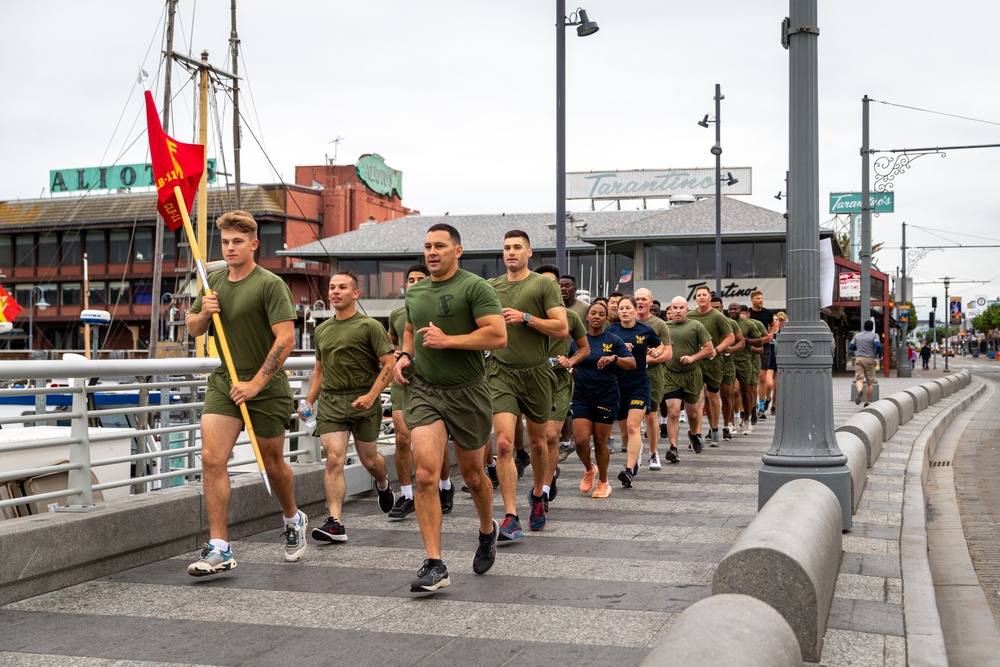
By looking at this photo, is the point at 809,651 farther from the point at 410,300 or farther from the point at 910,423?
the point at 910,423

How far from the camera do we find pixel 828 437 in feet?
24.9

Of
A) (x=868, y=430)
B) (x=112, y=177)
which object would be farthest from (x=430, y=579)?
(x=112, y=177)

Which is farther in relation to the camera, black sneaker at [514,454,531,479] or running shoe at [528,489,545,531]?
black sneaker at [514,454,531,479]

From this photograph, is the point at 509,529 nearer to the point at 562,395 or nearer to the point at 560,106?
the point at 562,395

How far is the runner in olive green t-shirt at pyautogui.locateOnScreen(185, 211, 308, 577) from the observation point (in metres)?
6.45

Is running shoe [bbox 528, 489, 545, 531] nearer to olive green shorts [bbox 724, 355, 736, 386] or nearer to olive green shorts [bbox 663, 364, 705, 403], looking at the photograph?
olive green shorts [bbox 663, 364, 705, 403]

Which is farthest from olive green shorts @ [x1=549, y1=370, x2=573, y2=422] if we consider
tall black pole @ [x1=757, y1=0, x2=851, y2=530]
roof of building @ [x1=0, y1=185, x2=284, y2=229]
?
roof of building @ [x1=0, y1=185, x2=284, y2=229]

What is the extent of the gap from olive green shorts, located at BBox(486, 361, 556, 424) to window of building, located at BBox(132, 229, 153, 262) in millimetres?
66207

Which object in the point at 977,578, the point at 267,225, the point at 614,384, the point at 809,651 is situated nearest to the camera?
the point at 809,651

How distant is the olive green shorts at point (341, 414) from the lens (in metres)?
8.12

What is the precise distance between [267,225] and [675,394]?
56.5 m

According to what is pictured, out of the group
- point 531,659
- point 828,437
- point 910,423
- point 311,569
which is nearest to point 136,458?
point 311,569

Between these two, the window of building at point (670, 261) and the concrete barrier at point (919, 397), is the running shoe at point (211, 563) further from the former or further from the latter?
the window of building at point (670, 261)

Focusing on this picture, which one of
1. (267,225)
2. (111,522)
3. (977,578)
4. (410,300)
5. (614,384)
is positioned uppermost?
(267,225)
